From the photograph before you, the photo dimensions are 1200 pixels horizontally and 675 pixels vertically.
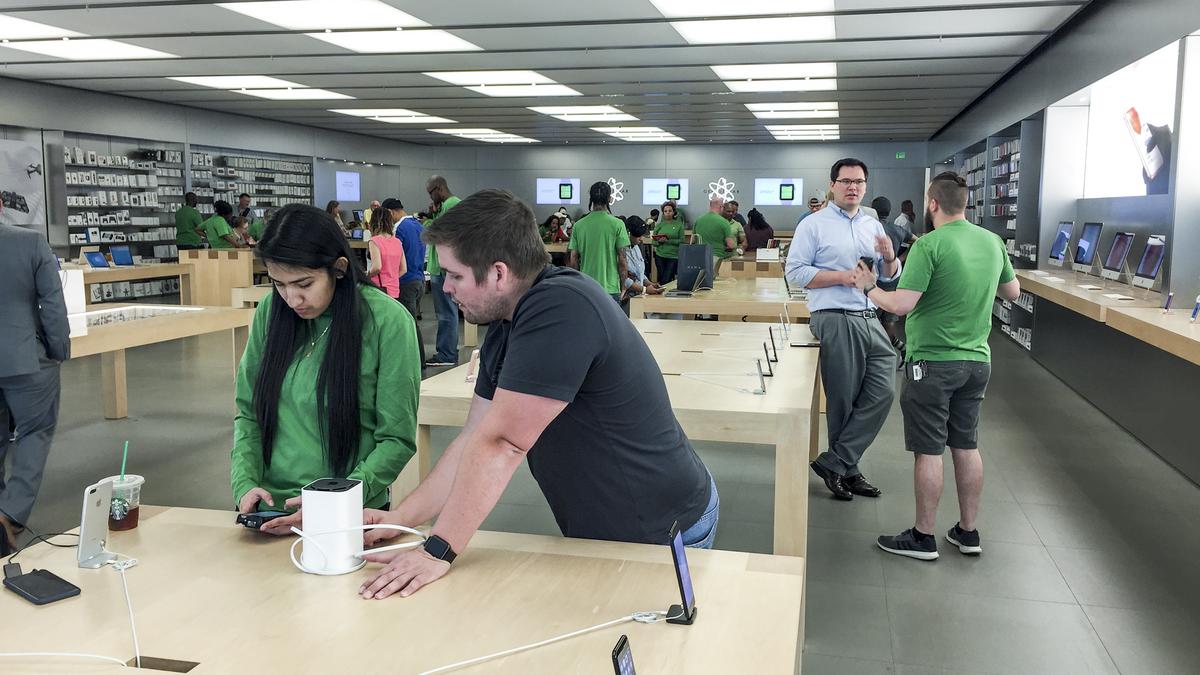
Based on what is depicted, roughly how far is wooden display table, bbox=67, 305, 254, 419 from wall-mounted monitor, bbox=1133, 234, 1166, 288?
564 centimetres

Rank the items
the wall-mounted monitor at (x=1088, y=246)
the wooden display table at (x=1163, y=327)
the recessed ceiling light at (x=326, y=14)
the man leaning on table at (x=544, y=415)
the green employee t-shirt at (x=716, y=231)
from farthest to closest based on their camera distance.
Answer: the green employee t-shirt at (x=716, y=231) < the wall-mounted monitor at (x=1088, y=246) < the recessed ceiling light at (x=326, y=14) < the wooden display table at (x=1163, y=327) < the man leaning on table at (x=544, y=415)

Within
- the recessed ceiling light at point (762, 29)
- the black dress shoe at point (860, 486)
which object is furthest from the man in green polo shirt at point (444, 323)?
the black dress shoe at point (860, 486)

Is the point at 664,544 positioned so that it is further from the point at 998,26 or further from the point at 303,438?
the point at 998,26

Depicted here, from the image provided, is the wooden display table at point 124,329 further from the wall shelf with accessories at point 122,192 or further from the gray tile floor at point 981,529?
the wall shelf with accessories at point 122,192

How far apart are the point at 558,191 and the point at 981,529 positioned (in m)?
20.4

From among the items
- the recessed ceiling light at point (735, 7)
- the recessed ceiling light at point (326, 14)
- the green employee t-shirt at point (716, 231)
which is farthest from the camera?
the green employee t-shirt at point (716, 231)

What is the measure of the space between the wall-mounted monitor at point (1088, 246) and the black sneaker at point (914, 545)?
490cm

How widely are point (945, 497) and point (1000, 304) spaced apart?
754 cm

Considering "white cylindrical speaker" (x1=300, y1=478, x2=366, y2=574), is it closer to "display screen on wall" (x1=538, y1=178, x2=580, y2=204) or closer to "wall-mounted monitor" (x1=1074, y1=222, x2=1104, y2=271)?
"wall-mounted monitor" (x1=1074, y1=222, x2=1104, y2=271)

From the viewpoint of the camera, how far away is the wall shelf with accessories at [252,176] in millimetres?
15875

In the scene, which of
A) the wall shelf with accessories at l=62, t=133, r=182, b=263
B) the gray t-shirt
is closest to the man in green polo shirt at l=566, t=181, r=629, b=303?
the gray t-shirt

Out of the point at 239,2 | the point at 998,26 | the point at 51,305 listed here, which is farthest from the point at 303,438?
the point at 998,26

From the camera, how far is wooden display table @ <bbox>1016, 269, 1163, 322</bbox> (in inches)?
221

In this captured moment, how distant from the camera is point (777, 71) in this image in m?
10.9
